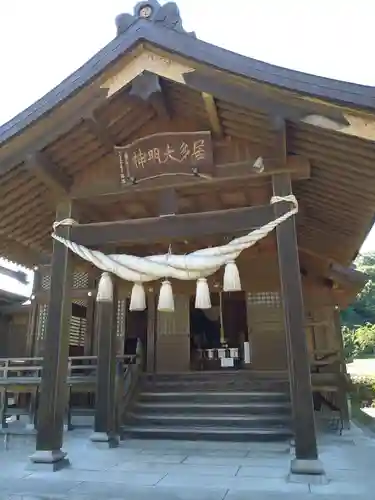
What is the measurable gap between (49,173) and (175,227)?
166cm

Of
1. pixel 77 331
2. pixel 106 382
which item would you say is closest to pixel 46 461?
pixel 106 382

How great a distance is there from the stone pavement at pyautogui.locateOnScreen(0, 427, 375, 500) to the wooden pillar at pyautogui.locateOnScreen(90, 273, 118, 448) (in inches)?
8.1

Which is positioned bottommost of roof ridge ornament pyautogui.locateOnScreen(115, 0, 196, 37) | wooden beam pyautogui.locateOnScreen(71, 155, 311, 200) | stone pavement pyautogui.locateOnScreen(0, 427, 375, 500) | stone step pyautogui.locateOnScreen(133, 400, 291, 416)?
stone pavement pyautogui.locateOnScreen(0, 427, 375, 500)

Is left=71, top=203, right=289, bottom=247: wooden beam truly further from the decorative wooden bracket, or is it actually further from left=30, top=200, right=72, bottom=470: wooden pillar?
the decorative wooden bracket

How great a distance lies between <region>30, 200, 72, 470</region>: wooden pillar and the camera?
4066mm

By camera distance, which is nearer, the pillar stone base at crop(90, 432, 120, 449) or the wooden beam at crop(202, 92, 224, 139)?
the wooden beam at crop(202, 92, 224, 139)

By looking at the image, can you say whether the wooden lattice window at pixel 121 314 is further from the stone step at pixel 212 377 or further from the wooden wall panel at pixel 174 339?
the stone step at pixel 212 377

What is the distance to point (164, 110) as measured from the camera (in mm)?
4746

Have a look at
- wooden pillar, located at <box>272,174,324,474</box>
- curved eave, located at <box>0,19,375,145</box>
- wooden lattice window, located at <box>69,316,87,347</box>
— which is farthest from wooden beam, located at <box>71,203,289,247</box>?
wooden lattice window, located at <box>69,316,87,347</box>

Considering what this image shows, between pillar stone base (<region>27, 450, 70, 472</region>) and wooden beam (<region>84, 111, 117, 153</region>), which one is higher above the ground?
wooden beam (<region>84, 111, 117, 153</region>)

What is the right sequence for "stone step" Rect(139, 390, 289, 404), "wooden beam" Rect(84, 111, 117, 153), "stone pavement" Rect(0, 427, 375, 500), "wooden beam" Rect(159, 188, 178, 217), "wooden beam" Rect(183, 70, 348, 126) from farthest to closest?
1. "stone step" Rect(139, 390, 289, 404)
2. "wooden beam" Rect(159, 188, 178, 217)
3. "wooden beam" Rect(84, 111, 117, 153)
4. "wooden beam" Rect(183, 70, 348, 126)
5. "stone pavement" Rect(0, 427, 375, 500)

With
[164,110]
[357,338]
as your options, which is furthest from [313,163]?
[357,338]

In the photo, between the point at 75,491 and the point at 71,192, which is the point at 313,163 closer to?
the point at 71,192

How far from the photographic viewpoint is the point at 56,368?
14.0 feet
